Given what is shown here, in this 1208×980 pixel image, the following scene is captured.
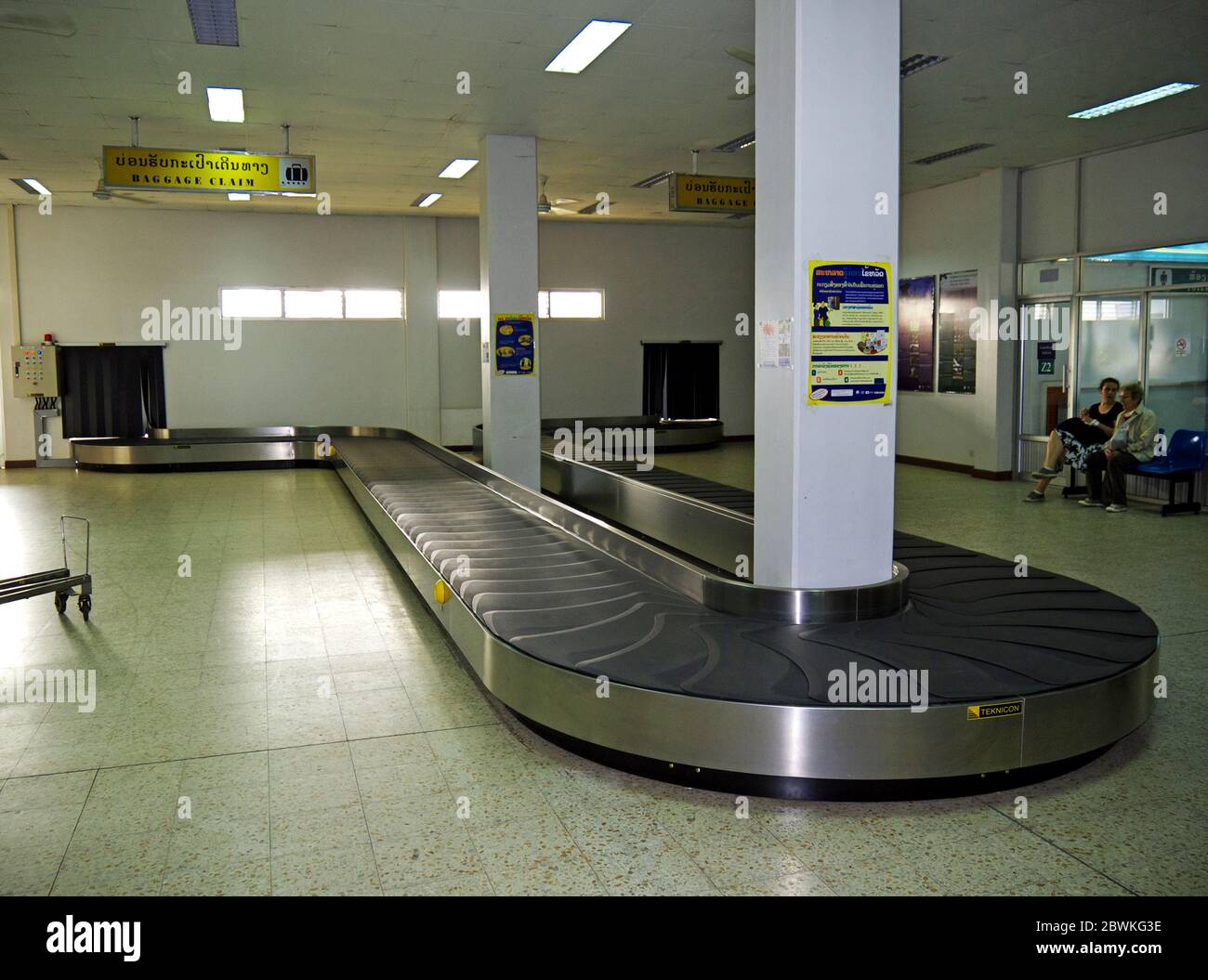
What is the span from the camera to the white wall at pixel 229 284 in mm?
16266

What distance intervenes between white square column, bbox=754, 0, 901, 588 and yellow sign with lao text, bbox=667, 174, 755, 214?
6692 mm

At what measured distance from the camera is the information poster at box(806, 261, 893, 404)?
473 cm

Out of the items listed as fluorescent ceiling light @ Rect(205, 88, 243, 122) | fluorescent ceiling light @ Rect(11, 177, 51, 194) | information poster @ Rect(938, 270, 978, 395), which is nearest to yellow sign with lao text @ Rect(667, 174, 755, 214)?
information poster @ Rect(938, 270, 978, 395)

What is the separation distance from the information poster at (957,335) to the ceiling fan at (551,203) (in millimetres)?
5959

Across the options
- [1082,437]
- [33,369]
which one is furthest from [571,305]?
[1082,437]

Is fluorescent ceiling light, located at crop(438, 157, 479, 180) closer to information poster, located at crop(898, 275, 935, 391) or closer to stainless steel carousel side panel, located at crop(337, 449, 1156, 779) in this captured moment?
information poster, located at crop(898, 275, 935, 391)

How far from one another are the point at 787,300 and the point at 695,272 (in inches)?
611

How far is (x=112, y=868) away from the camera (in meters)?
3.28

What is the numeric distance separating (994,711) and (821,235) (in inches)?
91.3

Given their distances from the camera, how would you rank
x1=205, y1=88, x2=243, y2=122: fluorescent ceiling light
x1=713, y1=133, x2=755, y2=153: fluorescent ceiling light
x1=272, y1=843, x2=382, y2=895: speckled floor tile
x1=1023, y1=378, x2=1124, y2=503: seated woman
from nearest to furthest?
x1=272, y1=843, x2=382, y2=895: speckled floor tile
x1=205, y1=88, x2=243, y2=122: fluorescent ceiling light
x1=1023, y1=378, x2=1124, y2=503: seated woman
x1=713, y1=133, x2=755, y2=153: fluorescent ceiling light

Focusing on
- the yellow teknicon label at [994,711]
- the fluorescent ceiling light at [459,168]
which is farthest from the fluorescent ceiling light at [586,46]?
the yellow teknicon label at [994,711]

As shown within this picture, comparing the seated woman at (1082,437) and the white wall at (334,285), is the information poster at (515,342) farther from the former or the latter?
the white wall at (334,285)

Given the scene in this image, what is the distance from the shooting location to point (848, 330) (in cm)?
479
